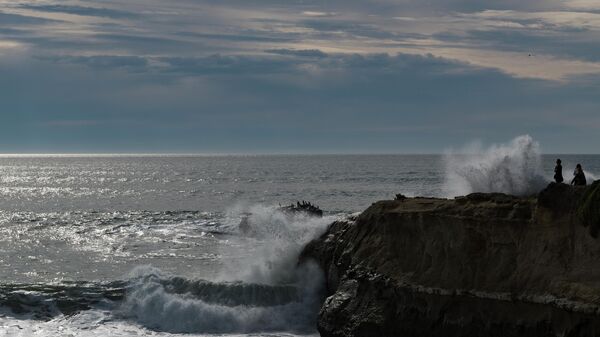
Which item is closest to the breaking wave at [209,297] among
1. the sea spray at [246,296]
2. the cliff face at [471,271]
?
the sea spray at [246,296]

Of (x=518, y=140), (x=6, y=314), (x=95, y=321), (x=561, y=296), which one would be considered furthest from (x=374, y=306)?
(x=518, y=140)

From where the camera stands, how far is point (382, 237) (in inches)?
933

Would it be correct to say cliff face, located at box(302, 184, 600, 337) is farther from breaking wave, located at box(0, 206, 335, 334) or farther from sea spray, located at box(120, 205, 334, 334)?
breaking wave, located at box(0, 206, 335, 334)

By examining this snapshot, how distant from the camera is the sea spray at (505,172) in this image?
36500 mm

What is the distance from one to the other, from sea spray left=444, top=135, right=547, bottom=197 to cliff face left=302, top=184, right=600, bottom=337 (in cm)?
1353

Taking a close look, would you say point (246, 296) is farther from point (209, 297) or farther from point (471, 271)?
point (471, 271)

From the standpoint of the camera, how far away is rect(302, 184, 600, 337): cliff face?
1889 centimetres

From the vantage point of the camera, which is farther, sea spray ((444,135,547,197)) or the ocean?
sea spray ((444,135,547,197))

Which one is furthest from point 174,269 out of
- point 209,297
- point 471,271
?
point 471,271

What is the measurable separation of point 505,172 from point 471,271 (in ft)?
55.4

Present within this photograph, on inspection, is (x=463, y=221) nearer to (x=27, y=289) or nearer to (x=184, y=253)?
(x=27, y=289)

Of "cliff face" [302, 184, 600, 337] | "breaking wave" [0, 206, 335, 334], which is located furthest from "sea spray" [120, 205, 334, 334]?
"cliff face" [302, 184, 600, 337]

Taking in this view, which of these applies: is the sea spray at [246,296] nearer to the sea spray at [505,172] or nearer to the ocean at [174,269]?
the ocean at [174,269]

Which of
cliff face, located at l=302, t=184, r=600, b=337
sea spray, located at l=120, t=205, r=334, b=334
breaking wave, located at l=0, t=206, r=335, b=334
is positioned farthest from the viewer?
breaking wave, located at l=0, t=206, r=335, b=334
